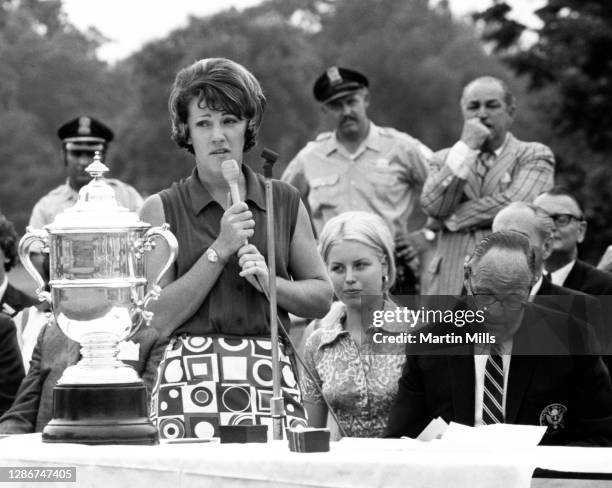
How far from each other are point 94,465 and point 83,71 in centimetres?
5887

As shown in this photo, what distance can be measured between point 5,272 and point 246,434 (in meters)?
4.36

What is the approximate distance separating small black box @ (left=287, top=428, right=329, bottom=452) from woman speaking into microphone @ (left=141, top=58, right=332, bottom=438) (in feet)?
2.36

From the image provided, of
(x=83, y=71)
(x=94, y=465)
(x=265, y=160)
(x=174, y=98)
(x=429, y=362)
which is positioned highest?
(x=83, y=71)

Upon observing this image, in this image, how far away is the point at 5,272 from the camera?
317 inches

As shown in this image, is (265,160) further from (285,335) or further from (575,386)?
(575,386)

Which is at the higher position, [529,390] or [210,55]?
[210,55]

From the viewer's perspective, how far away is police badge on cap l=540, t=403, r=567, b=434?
15.9 ft

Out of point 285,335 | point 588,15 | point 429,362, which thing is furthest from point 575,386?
point 588,15

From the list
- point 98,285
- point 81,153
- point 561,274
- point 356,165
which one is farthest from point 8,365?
point 81,153

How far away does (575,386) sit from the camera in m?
4.86

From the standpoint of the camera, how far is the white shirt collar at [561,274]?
7673 mm

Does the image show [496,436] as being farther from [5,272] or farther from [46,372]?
[5,272]

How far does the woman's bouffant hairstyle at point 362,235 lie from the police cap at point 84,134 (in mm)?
4156

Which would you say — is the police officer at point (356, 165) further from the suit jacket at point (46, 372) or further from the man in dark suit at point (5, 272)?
the suit jacket at point (46, 372)
